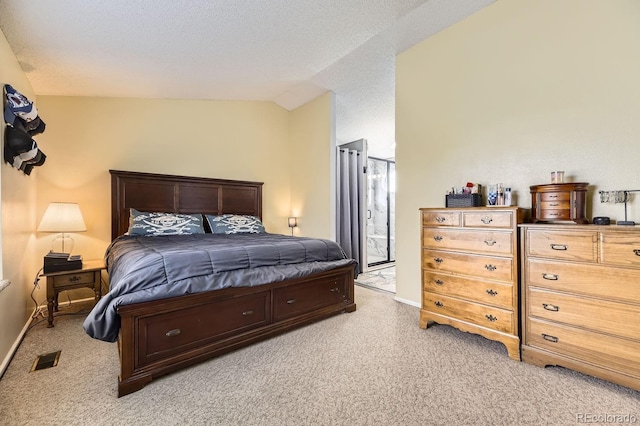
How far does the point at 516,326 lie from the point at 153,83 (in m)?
4.37

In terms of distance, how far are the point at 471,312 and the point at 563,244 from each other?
83 centimetres

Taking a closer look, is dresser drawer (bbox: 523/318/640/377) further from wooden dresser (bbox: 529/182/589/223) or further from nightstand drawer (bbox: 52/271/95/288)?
nightstand drawer (bbox: 52/271/95/288)

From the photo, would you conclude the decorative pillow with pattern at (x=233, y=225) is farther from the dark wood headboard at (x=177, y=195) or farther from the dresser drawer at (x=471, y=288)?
the dresser drawer at (x=471, y=288)

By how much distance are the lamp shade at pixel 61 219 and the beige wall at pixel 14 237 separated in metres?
0.13

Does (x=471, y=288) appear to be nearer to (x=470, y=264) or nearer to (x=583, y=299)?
(x=470, y=264)

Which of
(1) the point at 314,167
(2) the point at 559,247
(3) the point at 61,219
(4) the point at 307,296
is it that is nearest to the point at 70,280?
(3) the point at 61,219

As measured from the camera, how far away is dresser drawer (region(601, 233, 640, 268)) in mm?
1607

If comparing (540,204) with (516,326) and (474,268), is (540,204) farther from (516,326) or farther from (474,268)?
(516,326)

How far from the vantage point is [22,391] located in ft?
5.43

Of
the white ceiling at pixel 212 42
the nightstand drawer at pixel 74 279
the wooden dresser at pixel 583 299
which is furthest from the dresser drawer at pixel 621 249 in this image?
the nightstand drawer at pixel 74 279

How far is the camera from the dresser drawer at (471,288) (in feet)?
6.89

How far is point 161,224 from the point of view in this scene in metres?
3.30

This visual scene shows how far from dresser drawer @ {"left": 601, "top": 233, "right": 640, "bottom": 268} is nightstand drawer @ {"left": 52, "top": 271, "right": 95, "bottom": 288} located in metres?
4.14

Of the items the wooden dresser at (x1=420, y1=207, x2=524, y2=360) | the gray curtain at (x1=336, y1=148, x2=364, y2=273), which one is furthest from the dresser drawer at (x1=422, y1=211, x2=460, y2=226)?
the gray curtain at (x1=336, y1=148, x2=364, y2=273)
